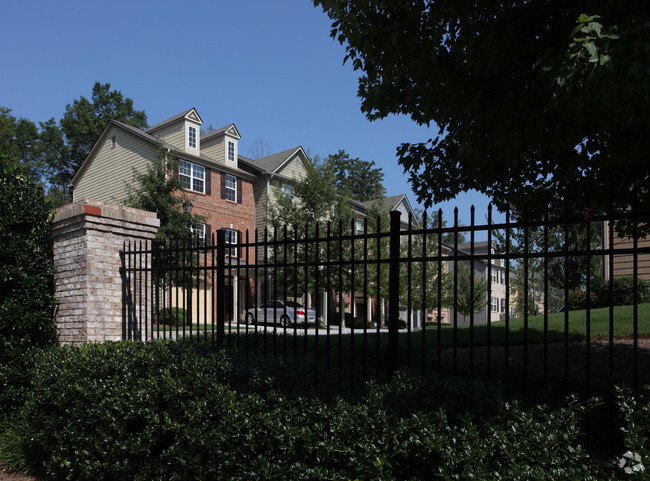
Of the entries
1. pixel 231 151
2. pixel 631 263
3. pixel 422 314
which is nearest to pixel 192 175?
pixel 231 151

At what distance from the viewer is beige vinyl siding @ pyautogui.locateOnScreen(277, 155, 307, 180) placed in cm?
3233

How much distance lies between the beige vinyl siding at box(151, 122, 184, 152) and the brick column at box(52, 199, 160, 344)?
20.4 metres

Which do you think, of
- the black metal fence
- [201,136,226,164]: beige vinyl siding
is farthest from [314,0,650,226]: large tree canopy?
[201,136,226,164]: beige vinyl siding

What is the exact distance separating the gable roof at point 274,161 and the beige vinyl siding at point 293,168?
401 millimetres

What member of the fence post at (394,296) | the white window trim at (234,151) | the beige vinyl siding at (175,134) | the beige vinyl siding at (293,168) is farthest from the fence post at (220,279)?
the beige vinyl siding at (293,168)

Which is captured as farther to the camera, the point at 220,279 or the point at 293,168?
the point at 293,168

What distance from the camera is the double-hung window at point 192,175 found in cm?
2630

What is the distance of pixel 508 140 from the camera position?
16.5 ft

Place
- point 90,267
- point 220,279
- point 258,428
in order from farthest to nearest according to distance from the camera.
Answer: point 90,267 < point 220,279 < point 258,428

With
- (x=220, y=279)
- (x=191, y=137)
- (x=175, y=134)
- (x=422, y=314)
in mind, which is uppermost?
(x=175, y=134)

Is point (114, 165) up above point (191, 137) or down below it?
below

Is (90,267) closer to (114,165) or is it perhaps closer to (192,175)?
(192,175)

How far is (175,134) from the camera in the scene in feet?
91.2

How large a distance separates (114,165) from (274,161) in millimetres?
9524
